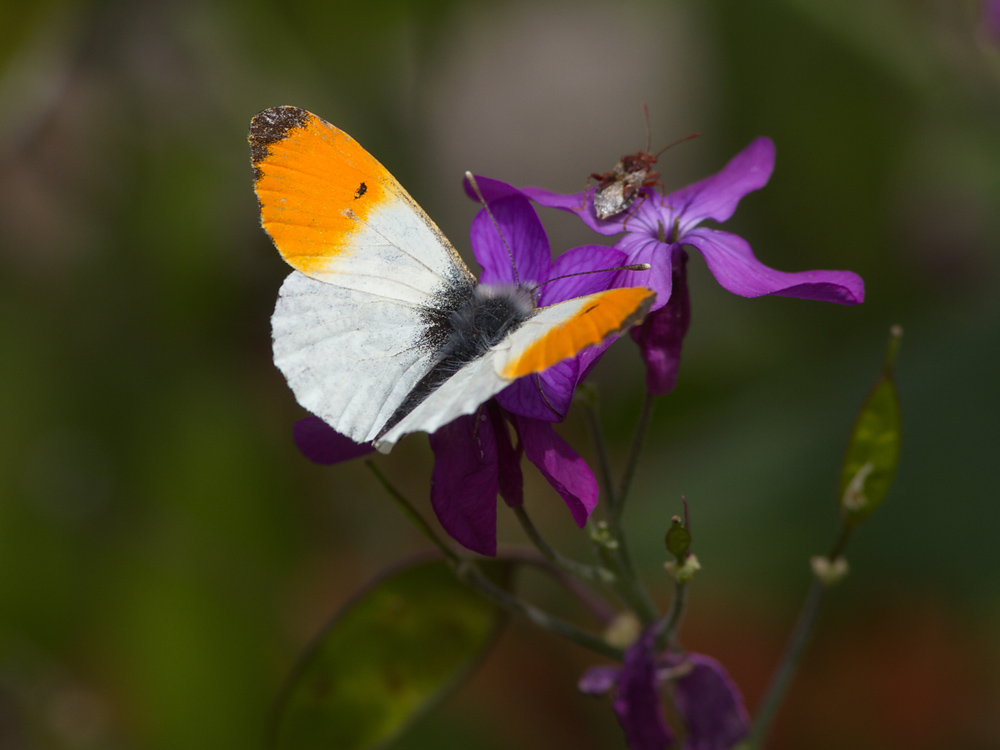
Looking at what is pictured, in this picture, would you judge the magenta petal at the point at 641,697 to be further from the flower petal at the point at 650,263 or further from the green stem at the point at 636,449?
the flower petal at the point at 650,263

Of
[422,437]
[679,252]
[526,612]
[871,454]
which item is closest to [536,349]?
[679,252]

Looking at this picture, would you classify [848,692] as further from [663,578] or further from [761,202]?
[761,202]

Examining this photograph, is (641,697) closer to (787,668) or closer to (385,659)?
(787,668)

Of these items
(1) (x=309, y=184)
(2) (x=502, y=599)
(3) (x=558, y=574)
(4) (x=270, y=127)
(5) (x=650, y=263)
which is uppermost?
(4) (x=270, y=127)

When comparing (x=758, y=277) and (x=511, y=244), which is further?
(x=511, y=244)

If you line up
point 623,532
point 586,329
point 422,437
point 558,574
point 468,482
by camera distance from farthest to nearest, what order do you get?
point 422,437 → point 558,574 → point 623,532 → point 468,482 → point 586,329

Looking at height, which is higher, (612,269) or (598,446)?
(612,269)

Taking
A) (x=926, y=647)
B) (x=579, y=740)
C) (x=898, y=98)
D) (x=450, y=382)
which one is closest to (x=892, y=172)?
(x=898, y=98)

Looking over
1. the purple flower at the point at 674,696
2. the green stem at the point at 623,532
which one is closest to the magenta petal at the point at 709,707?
the purple flower at the point at 674,696
